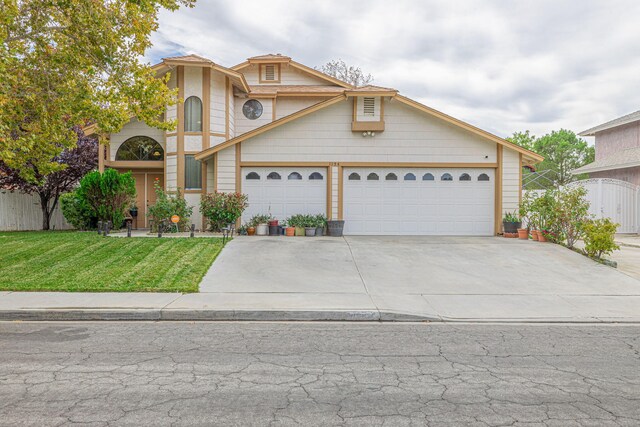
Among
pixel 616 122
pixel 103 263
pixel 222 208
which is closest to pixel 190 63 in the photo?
pixel 222 208

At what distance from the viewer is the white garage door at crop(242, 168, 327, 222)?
17.1 meters

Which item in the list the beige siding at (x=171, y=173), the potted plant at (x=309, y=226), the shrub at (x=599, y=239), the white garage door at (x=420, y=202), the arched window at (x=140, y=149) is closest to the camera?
the shrub at (x=599, y=239)

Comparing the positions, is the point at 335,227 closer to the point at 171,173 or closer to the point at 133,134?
the point at 171,173

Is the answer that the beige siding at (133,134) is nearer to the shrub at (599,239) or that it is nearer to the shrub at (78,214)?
the shrub at (78,214)

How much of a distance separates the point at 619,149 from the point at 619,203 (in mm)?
8211

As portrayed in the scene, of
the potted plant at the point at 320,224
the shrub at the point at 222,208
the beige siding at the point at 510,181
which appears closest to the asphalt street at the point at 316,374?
the shrub at the point at 222,208

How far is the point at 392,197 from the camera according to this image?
17.2 m

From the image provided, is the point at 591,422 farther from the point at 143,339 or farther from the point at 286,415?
the point at 143,339

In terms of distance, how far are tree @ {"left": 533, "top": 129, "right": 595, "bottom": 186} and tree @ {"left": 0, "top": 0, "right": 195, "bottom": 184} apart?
5940 cm

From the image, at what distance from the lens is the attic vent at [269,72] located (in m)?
22.9

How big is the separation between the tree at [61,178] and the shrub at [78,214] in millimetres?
→ 1541

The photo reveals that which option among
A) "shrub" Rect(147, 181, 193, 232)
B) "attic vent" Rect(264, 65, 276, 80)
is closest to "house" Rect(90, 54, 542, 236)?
"shrub" Rect(147, 181, 193, 232)

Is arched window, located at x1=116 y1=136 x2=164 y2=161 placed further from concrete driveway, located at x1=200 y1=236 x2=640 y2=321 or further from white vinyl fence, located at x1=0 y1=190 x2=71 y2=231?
concrete driveway, located at x1=200 y1=236 x2=640 y2=321

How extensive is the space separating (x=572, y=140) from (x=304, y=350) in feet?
222
